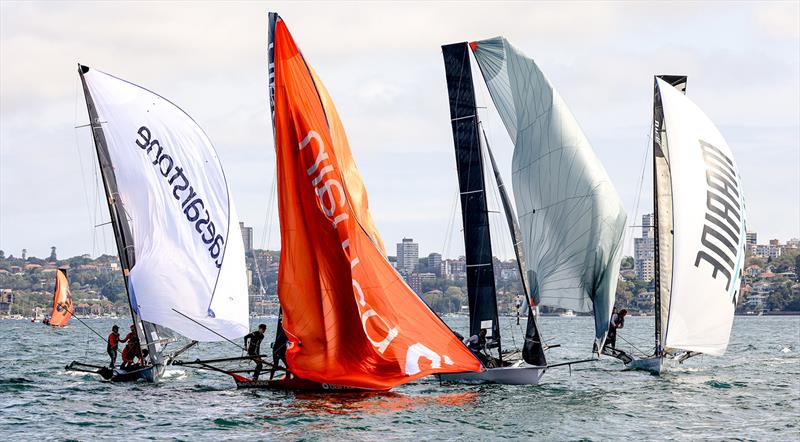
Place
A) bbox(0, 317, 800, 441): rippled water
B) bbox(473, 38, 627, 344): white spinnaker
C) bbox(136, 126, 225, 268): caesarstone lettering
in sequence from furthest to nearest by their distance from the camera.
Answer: bbox(473, 38, 627, 344): white spinnaker → bbox(136, 126, 225, 268): caesarstone lettering → bbox(0, 317, 800, 441): rippled water

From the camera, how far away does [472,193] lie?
31.0 m

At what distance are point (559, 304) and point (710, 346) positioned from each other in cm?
424

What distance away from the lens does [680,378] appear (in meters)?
33.6

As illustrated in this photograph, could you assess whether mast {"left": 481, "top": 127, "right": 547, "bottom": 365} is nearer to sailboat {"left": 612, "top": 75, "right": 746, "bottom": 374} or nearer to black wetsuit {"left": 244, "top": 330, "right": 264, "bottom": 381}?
sailboat {"left": 612, "top": 75, "right": 746, "bottom": 374}

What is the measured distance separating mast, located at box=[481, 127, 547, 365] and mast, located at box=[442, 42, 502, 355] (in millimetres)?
496

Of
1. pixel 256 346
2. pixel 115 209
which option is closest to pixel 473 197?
pixel 256 346

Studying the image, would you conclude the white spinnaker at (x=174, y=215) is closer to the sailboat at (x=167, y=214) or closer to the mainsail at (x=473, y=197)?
the sailboat at (x=167, y=214)

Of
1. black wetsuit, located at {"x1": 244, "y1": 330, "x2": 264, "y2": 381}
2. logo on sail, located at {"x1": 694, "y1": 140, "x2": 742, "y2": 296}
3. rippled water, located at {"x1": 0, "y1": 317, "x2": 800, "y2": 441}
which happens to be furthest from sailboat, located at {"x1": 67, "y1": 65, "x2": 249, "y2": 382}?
logo on sail, located at {"x1": 694, "y1": 140, "x2": 742, "y2": 296}

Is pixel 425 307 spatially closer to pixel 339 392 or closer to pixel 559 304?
pixel 339 392

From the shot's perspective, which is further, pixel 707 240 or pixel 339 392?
pixel 707 240

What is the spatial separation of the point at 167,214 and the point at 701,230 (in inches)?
525

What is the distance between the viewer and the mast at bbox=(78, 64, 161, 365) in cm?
3044

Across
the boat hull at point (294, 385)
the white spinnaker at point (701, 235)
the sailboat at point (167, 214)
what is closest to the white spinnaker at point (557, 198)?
the white spinnaker at point (701, 235)

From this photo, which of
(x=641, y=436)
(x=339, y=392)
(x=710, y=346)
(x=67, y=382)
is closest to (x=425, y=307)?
(x=339, y=392)
